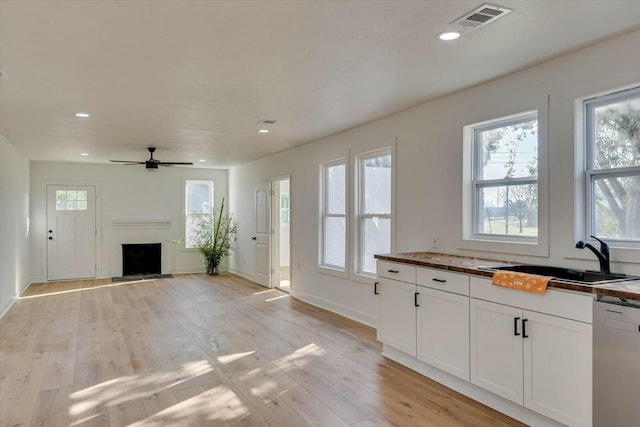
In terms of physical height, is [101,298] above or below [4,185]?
below

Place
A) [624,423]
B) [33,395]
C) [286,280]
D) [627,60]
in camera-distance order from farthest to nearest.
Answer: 1. [286,280]
2. [33,395]
3. [627,60]
4. [624,423]

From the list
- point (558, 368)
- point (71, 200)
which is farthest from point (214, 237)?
point (558, 368)

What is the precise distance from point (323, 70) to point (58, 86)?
219cm

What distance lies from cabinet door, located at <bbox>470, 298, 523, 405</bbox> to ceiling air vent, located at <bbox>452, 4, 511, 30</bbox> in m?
1.73

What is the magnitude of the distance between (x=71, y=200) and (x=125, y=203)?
1.00m

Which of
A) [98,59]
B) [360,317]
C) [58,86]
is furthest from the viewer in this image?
[360,317]

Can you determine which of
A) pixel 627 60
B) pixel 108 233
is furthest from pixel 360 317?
pixel 108 233

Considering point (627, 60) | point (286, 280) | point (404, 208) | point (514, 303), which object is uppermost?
point (627, 60)

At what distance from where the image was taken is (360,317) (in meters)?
5.36

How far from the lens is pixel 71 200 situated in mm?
8930

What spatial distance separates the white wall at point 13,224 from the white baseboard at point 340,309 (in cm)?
404

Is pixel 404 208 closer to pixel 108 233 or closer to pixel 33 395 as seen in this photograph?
pixel 33 395

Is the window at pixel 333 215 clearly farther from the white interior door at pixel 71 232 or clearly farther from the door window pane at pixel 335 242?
the white interior door at pixel 71 232

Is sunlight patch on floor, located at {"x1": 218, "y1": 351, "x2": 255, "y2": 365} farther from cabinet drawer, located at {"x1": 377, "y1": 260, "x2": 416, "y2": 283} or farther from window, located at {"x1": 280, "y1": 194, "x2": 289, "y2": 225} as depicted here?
window, located at {"x1": 280, "y1": 194, "x2": 289, "y2": 225}
